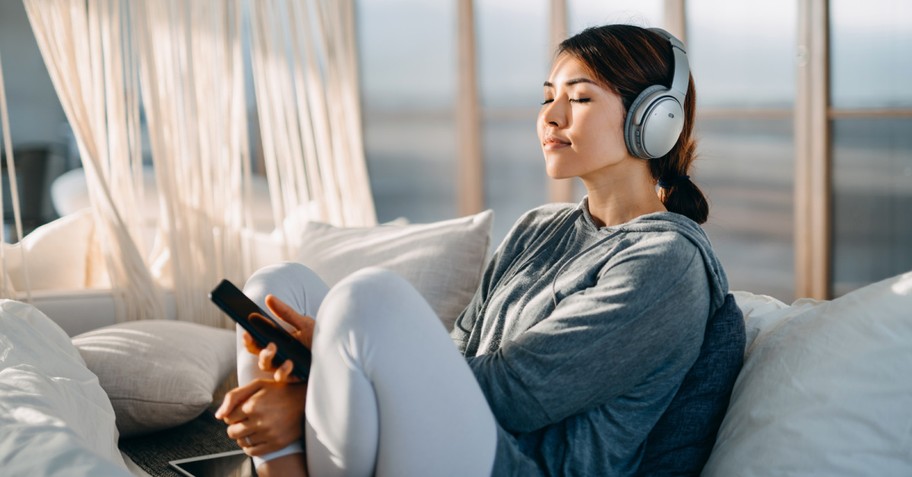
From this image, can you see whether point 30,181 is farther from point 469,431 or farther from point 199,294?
point 469,431

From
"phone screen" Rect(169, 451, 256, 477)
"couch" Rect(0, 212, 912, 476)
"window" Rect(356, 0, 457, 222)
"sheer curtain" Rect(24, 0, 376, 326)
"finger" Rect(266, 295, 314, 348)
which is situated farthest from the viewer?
"window" Rect(356, 0, 457, 222)

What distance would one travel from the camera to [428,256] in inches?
85.0

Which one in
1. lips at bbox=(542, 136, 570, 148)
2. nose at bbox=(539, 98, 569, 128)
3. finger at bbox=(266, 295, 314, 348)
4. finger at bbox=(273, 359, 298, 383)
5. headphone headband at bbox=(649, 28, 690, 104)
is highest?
headphone headband at bbox=(649, 28, 690, 104)

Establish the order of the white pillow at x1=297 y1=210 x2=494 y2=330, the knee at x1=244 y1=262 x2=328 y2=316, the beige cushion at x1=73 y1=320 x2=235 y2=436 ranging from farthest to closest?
the white pillow at x1=297 y1=210 x2=494 y2=330 < the beige cushion at x1=73 y1=320 x2=235 y2=436 < the knee at x1=244 y1=262 x2=328 y2=316

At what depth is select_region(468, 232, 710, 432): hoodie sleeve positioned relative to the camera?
1.32 m

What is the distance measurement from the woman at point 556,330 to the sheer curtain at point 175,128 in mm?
1224

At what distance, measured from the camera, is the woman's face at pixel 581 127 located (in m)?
1.53

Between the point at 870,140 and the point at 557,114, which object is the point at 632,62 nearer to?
the point at 557,114

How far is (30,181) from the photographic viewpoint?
16.6 feet

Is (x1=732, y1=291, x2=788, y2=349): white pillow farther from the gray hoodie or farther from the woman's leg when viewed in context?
the woman's leg

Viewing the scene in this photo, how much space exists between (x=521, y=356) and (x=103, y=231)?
66.2 inches

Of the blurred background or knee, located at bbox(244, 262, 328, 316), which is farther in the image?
the blurred background

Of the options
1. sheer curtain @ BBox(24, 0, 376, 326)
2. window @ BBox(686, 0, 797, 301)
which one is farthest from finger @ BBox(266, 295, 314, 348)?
window @ BBox(686, 0, 797, 301)

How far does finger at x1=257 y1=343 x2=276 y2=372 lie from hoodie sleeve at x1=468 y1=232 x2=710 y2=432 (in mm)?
281
